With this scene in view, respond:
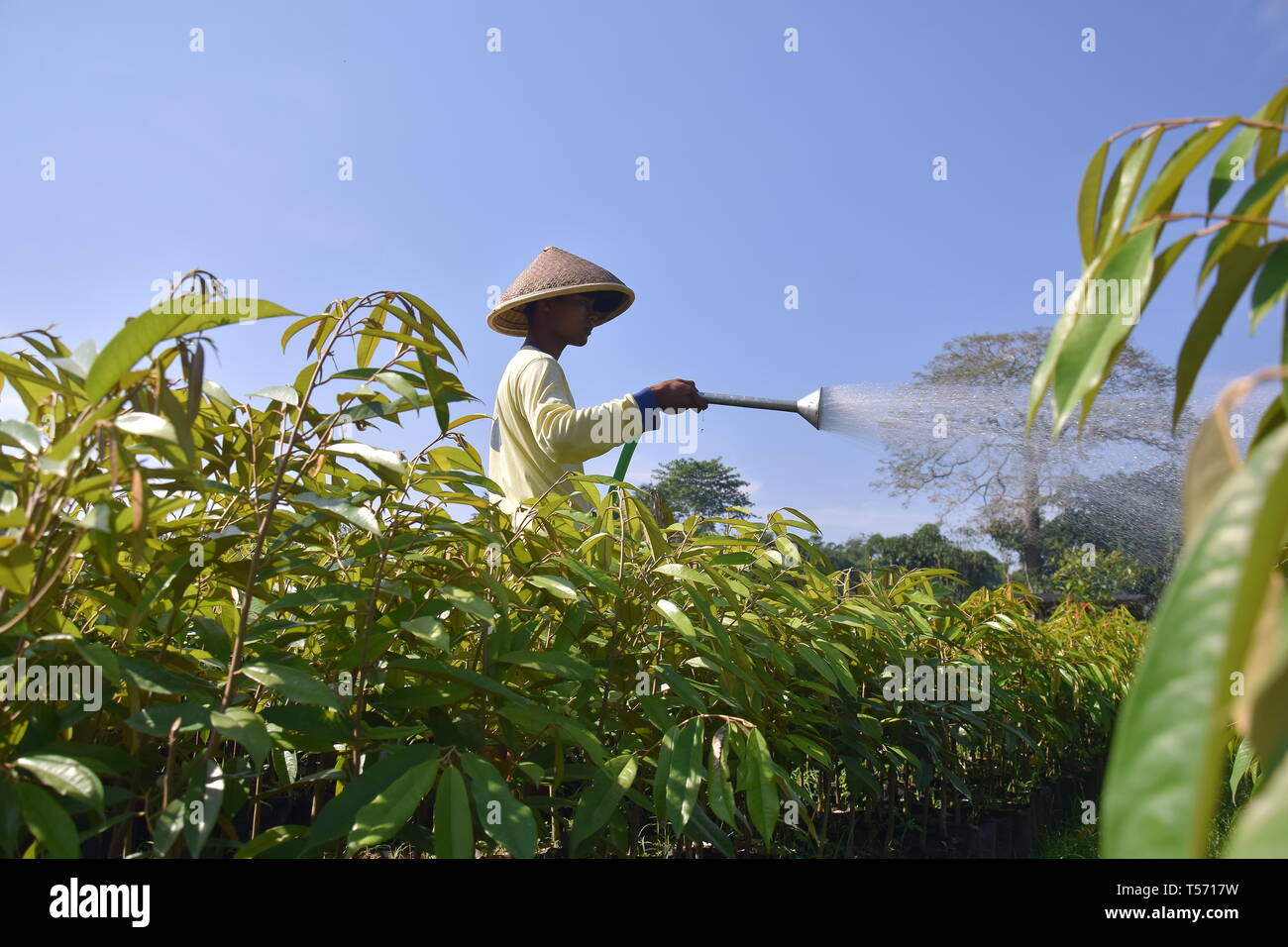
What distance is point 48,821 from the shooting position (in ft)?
2.60

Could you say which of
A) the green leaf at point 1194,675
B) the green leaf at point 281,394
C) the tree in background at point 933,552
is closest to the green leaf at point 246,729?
the green leaf at point 281,394

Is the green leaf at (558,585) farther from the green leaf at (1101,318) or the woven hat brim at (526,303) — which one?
the woven hat brim at (526,303)

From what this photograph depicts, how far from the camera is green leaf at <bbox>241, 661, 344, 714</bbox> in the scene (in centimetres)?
88

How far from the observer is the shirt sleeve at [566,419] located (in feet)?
7.54

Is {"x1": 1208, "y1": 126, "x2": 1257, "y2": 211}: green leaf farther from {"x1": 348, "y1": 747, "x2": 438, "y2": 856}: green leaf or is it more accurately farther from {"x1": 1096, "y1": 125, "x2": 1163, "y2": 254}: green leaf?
{"x1": 348, "y1": 747, "x2": 438, "y2": 856}: green leaf

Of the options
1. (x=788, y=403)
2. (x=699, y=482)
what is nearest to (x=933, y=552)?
(x=699, y=482)

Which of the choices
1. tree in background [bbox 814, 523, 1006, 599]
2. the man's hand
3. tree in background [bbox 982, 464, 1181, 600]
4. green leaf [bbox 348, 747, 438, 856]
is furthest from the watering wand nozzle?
tree in background [bbox 814, 523, 1006, 599]

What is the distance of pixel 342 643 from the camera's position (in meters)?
1.19

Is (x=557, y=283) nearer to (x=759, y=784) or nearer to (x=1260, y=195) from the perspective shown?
(x=759, y=784)

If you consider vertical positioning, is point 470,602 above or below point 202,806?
above

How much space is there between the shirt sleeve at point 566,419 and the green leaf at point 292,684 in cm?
143

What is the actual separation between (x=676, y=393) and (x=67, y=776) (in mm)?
2074
